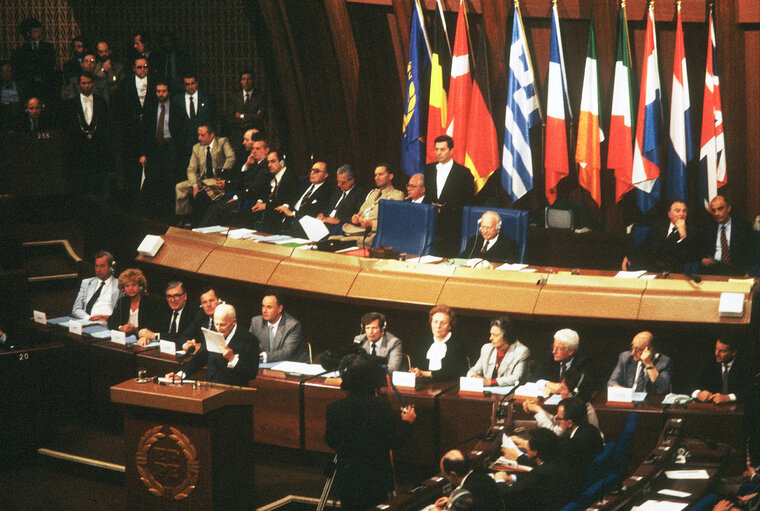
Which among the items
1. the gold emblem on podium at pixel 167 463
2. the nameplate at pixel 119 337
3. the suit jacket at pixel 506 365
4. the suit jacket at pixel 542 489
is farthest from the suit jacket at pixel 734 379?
the nameplate at pixel 119 337

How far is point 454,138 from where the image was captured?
28.8ft

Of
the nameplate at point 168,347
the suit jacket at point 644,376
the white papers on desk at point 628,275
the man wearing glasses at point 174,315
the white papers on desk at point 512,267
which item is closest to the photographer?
the suit jacket at point 644,376

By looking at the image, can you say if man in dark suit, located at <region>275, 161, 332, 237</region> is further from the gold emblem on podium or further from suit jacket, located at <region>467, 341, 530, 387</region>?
the gold emblem on podium

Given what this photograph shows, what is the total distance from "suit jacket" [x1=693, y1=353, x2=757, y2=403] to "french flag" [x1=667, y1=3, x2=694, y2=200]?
8.13ft

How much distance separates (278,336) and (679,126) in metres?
3.61

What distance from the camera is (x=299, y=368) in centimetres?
650

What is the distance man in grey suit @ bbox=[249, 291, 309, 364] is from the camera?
680 cm

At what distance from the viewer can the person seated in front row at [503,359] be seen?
610 centimetres

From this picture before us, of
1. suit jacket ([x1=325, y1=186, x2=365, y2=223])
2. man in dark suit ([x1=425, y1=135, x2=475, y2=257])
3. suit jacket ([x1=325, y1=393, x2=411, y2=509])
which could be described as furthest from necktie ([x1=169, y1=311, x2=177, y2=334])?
suit jacket ([x1=325, y1=393, x2=411, y2=509])

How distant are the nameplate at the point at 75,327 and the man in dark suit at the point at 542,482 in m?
3.59

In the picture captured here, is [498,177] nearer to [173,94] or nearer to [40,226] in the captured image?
[173,94]

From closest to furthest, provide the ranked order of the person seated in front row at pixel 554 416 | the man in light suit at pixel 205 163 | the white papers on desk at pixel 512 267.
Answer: the person seated in front row at pixel 554 416 → the white papers on desk at pixel 512 267 → the man in light suit at pixel 205 163

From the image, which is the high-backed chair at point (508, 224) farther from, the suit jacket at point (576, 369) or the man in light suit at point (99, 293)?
the man in light suit at point (99, 293)

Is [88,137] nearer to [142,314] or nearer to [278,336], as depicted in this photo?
[142,314]
